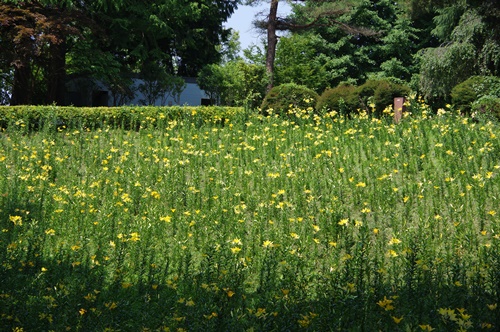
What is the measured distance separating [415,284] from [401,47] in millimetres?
29416

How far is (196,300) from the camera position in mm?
4750

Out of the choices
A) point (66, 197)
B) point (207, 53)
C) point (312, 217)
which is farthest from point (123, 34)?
point (312, 217)

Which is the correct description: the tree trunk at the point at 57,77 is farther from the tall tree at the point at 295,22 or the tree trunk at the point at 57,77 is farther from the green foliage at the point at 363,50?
the green foliage at the point at 363,50

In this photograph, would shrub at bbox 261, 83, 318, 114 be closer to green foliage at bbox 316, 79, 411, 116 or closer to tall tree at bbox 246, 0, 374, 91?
green foliage at bbox 316, 79, 411, 116

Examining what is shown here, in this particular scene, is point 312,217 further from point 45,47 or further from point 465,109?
point 45,47

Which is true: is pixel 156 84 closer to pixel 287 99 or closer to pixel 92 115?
pixel 287 99

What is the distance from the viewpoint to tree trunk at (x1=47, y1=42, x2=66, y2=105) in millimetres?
20203

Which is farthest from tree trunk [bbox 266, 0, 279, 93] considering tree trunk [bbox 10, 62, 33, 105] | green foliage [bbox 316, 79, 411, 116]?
tree trunk [bbox 10, 62, 33, 105]

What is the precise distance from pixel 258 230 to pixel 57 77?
16.7 m

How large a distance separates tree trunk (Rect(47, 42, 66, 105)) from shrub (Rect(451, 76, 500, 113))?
13821mm

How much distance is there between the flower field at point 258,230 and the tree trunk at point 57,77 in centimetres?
1028

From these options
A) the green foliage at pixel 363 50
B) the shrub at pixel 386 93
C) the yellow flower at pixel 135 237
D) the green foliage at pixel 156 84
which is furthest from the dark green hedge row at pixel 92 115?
the green foliage at pixel 363 50

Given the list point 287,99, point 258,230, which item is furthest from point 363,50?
point 258,230

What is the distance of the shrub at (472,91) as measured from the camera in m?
15.9
